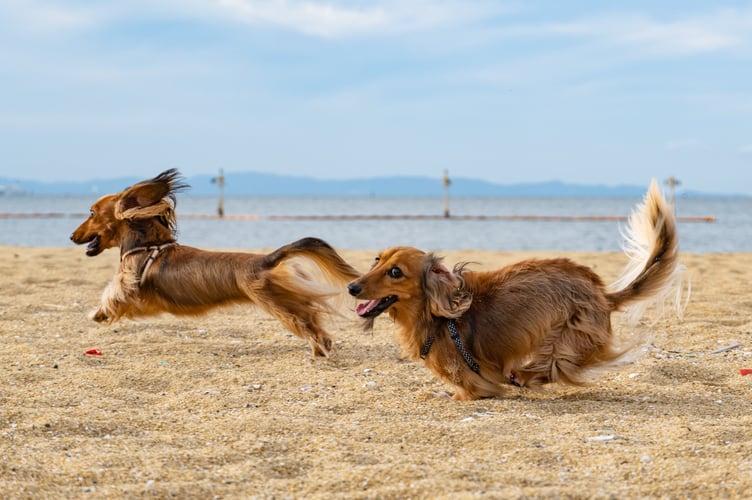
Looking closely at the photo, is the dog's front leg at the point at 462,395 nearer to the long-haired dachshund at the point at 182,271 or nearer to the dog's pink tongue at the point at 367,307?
the dog's pink tongue at the point at 367,307

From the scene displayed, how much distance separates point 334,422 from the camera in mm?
4121

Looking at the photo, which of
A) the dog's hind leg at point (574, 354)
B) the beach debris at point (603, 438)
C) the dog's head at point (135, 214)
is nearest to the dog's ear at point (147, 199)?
the dog's head at point (135, 214)

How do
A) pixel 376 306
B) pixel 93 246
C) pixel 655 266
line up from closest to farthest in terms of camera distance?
pixel 376 306 → pixel 655 266 → pixel 93 246

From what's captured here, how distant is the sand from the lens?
3162 millimetres

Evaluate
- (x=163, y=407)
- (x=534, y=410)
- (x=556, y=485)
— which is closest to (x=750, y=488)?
(x=556, y=485)

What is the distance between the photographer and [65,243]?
2594cm

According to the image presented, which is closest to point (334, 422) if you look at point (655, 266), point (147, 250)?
point (655, 266)

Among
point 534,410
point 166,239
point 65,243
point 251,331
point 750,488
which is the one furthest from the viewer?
point 65,243

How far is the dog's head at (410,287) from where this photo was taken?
4.44 metres

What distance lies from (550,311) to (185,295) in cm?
283

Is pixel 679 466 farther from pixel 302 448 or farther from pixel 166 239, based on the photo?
pixel 166 239

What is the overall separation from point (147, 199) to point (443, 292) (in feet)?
9.92

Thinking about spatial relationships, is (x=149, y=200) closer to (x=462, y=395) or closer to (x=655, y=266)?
(x=462, y=395)

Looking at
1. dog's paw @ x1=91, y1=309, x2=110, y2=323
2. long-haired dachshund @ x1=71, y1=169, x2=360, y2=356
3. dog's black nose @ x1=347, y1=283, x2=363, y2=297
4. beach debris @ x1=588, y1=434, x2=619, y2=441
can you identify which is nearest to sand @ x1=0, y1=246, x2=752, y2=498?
beach debris @ x1=588, y1=434, x2=619, y2=441
